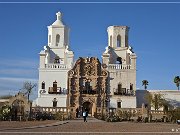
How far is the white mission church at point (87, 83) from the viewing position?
60.5 m

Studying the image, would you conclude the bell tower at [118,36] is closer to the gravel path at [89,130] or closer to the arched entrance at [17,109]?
the arched entrance at [17,109]

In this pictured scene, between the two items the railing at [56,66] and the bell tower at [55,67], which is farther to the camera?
the railing at [56,66]

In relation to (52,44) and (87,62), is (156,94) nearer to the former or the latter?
(87,62)

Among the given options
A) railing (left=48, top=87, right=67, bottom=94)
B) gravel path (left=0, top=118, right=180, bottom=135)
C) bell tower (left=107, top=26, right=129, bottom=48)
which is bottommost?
gravel path (left=0, top=118, right=180, bottom=135)

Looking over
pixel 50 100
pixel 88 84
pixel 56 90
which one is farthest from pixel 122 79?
pixel 50 100

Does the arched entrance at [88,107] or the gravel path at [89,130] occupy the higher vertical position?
the arched entrance at [88,107]

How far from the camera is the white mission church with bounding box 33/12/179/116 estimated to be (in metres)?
60.5

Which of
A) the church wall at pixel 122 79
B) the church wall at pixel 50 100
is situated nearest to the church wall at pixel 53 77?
the church wall at pixel 50 100

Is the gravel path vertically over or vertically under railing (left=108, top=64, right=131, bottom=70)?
under

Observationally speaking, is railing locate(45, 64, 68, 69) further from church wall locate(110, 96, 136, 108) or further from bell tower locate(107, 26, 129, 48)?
church wall locate(110, 96, 136, 108)

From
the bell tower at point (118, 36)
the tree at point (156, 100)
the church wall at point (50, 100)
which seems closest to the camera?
the tree at point (156, 100)

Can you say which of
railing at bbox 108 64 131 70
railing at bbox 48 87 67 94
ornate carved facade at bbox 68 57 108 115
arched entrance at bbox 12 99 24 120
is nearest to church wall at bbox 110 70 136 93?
railing at bbox 108 64 131 70

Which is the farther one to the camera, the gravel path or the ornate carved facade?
the ornate carved facade

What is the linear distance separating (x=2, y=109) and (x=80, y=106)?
20775 millimetres
